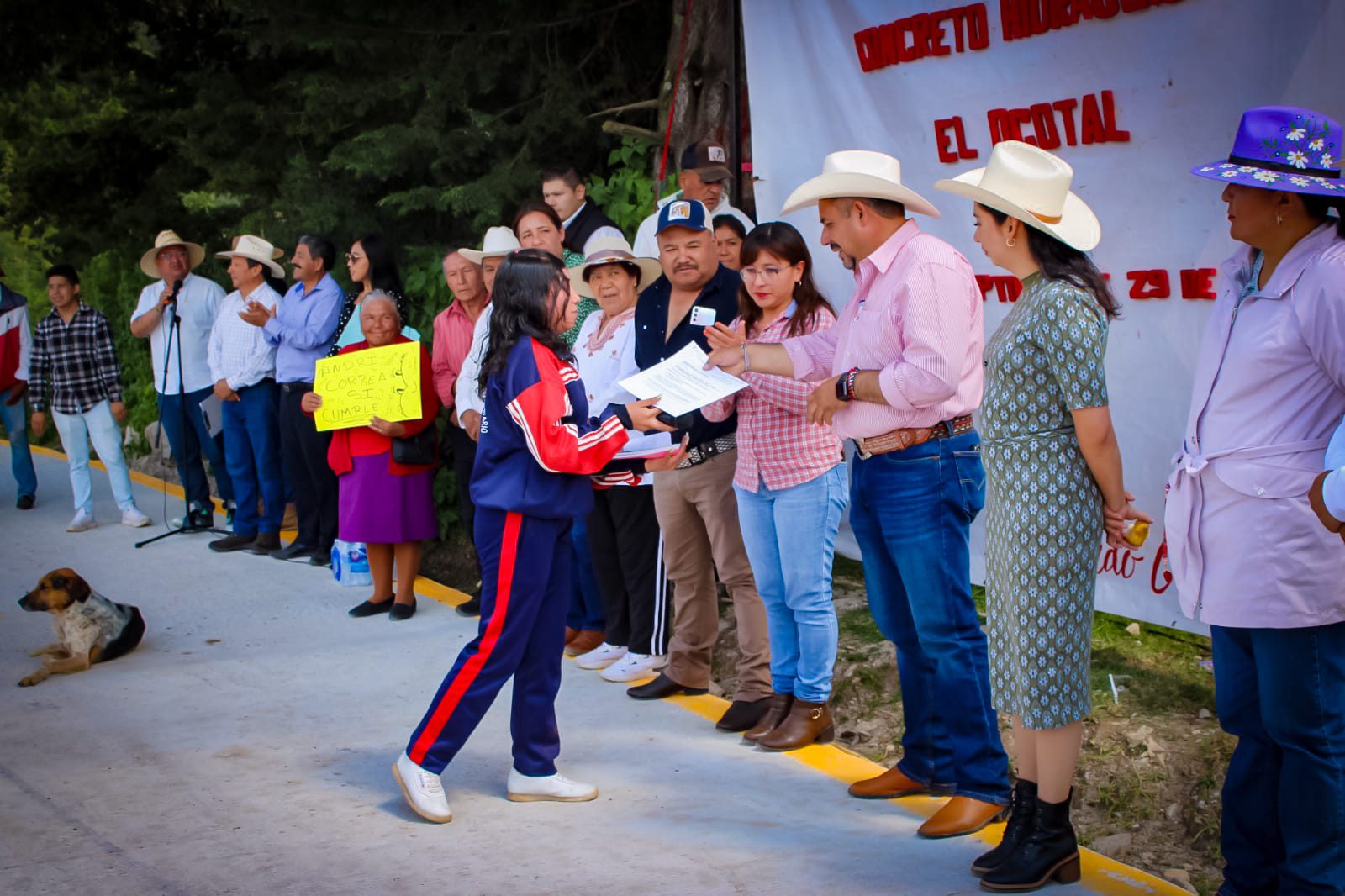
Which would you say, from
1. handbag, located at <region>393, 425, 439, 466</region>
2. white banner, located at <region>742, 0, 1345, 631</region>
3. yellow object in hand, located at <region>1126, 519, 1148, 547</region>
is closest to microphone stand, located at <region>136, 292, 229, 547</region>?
handbag, located at <region>393, 425, 439, 466</region>

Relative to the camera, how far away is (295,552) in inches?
353

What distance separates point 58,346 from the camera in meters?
10.0

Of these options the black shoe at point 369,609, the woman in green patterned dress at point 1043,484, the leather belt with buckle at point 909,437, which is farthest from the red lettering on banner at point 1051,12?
the black shoe at point 369,609

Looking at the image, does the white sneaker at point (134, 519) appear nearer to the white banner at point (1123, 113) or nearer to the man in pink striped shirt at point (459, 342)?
the man in pink striped shirt at point (459, 342)

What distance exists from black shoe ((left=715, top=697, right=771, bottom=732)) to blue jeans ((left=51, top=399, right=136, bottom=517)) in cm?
636

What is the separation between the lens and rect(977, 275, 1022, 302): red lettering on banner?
595cm

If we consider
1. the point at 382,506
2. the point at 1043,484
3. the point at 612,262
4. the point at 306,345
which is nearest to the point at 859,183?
the point at 1043,484

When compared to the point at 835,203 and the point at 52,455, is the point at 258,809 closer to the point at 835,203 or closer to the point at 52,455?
the point at 835,203

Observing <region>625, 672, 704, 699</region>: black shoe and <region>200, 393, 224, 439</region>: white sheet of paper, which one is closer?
<region>625, 672, 704, 699</region>: black shoe

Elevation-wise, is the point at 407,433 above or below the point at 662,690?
above

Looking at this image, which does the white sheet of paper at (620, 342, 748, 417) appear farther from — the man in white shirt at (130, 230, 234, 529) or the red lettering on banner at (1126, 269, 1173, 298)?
the man in white shirt at (130, 230, 234, 529)

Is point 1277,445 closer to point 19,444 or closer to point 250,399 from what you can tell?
point 250,399

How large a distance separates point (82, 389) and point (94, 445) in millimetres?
433

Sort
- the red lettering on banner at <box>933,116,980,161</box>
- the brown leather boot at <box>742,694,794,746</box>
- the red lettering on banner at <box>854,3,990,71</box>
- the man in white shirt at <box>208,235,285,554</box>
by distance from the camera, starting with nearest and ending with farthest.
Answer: the brown leather boot at <box>742,694,794,746</box>, the red lettering on banner at <box>854,3,990,71</box>, the red lettering on banner at <box>933,116,980,161</box>, the man in white shirt at <box>208,235,285,554</box>
